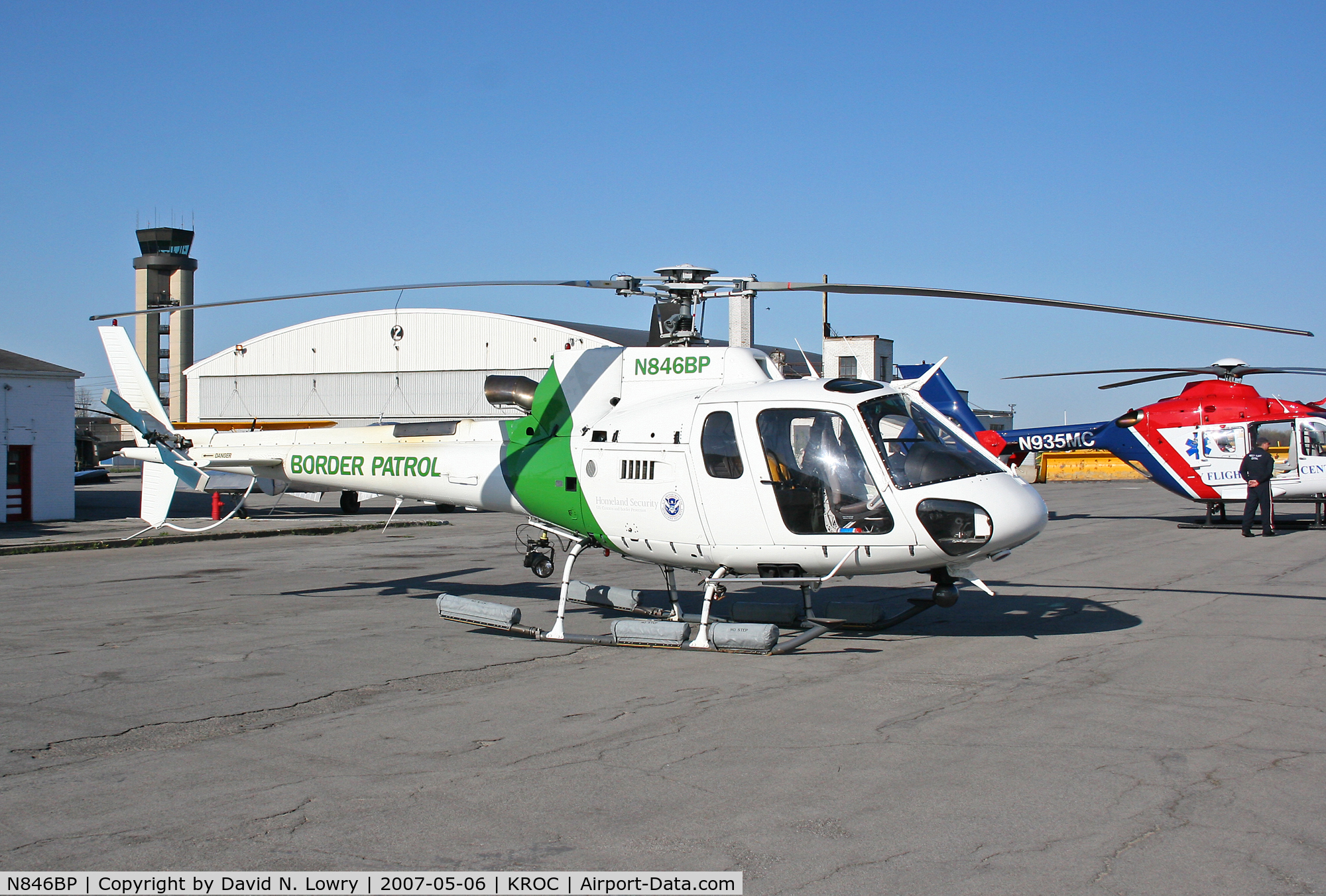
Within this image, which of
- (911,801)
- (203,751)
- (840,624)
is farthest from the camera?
(840,624)

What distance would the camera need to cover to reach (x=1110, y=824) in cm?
516

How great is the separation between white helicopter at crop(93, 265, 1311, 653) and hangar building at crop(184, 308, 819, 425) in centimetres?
3533

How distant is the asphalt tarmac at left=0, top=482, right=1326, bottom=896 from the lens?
4.80 meters

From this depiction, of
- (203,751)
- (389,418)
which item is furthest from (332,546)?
(389,418)

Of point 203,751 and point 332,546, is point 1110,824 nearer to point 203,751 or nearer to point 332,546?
point 203,751

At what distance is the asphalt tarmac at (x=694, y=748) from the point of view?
4805 mm

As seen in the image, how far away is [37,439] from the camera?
29391 mm

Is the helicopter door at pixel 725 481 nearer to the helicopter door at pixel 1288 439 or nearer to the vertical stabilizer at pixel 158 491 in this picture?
the vertical stabilizer at pixel 158 491

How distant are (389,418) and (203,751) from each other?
43.7 m

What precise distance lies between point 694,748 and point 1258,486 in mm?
19252

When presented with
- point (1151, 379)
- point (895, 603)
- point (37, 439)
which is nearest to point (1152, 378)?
point (1151, 379)

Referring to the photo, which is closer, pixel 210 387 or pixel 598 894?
pixel 598 894

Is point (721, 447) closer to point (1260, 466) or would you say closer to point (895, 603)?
point (895, 603)

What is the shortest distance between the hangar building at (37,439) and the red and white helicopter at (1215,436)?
987 inches
